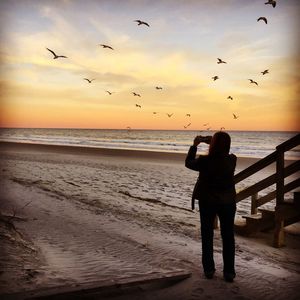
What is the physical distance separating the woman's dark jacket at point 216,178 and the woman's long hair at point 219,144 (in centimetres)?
5

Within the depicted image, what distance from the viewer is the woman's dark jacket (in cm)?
409

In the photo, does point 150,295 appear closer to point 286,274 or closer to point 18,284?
point 18,284

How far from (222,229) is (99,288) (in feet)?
5.23

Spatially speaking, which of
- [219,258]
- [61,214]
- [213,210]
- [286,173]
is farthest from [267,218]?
[61,214]

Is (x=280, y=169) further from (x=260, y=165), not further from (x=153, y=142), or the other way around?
(x=153, y=142)

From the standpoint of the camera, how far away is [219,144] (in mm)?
4094

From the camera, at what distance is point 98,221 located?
279 inches

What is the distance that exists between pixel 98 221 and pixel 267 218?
10.7 feet

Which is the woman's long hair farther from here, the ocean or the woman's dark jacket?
→ the ocean

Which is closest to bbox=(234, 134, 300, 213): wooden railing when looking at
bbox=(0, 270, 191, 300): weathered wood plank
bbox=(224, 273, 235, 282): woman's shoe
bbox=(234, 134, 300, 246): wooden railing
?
bbox=(234, 134, 300, 246): wooden railing

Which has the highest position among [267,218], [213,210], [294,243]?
[213,210]

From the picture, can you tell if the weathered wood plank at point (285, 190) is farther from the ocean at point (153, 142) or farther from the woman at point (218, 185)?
the ocean at point (153, 142)

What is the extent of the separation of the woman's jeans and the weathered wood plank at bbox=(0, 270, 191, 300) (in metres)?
0.36

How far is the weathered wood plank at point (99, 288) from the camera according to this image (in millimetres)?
3410
